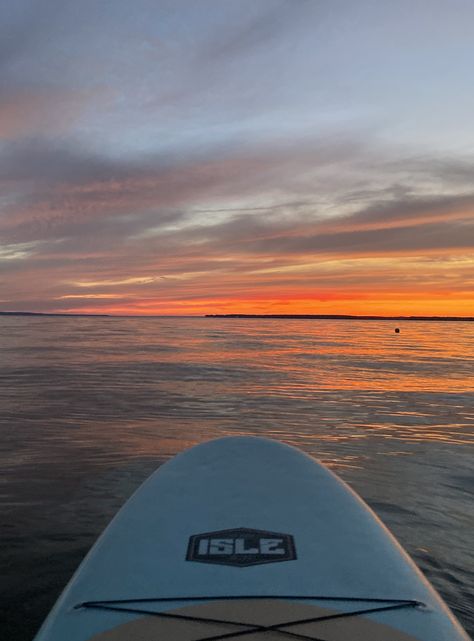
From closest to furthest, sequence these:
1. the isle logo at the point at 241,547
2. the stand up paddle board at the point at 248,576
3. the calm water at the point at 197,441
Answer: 1. the stand up paddle board at the point at 248,576
2. the isle logo at the point at 241,547
3. the calm water at the point at 197,441

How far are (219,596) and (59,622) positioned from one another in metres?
0.87

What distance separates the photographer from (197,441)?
10.2 metres

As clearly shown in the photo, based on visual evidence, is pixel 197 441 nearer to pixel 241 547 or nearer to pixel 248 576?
pixel 241 547

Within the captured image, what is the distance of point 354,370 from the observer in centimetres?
2389

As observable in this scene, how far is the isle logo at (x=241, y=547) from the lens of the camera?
3.56m

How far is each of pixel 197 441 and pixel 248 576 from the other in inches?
276

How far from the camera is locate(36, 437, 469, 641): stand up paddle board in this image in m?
2.86

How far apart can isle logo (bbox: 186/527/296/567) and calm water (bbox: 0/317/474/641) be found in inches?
59.7

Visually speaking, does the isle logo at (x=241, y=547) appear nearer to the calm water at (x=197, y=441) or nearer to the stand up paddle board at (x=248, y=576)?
the stand up paddle board at (x=248, y=576)

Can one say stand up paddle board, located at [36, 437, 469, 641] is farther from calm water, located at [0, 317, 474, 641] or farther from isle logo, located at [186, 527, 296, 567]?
calm water, located at [0, 317, 474, 641]

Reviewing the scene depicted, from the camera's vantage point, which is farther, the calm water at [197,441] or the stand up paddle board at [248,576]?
the calm water at [197,441]

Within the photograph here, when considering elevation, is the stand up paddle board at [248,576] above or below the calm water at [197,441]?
above

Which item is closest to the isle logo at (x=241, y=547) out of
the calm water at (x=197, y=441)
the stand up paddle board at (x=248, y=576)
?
the stand up paddle board at (x=248, y=576)

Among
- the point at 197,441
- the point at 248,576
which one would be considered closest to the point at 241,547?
the point at 248,576
